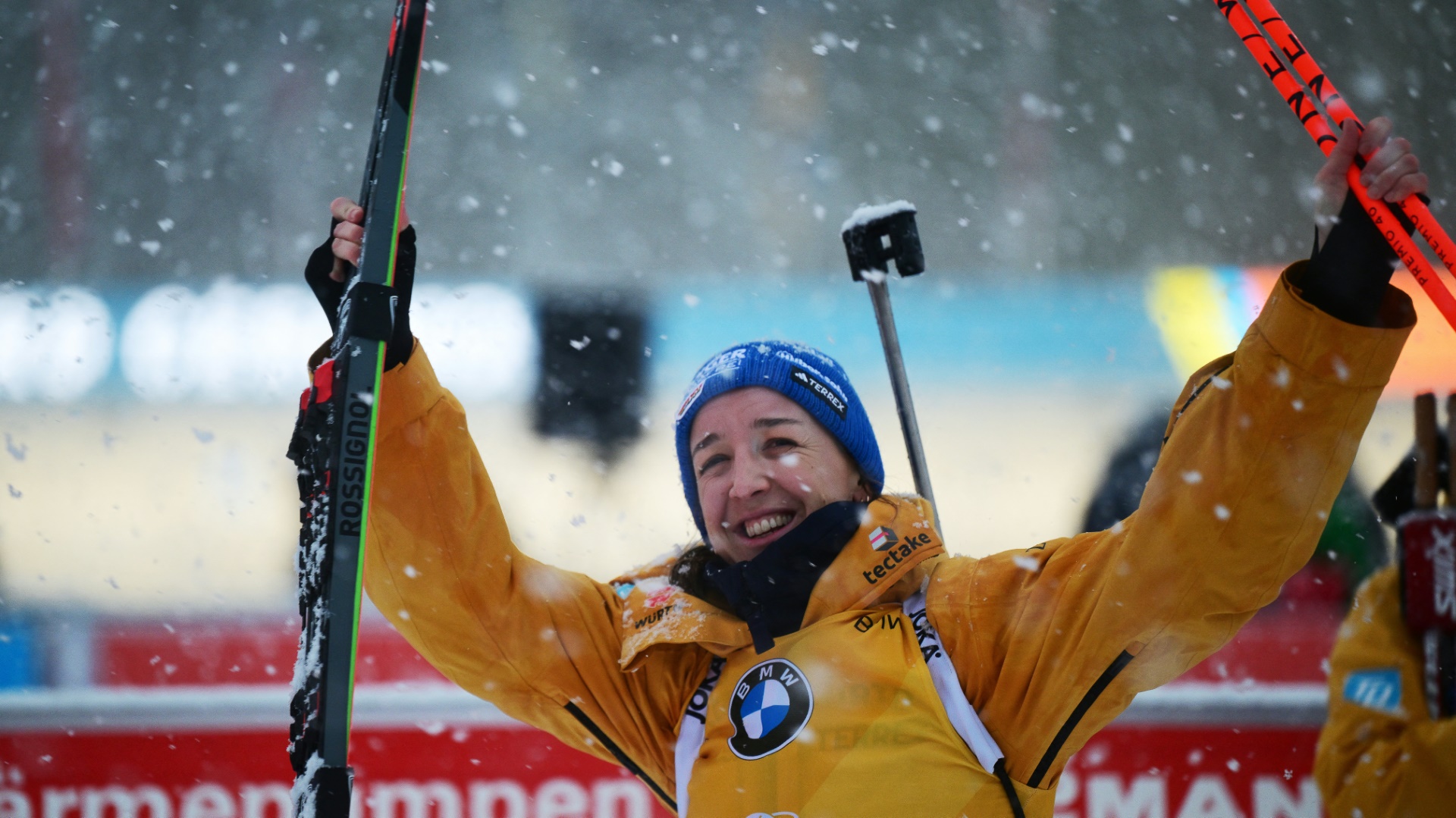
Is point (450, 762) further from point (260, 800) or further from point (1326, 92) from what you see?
point (1326, 92)

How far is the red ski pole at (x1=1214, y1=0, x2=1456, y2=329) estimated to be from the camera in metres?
1.03

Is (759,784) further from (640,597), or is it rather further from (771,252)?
(771,252)

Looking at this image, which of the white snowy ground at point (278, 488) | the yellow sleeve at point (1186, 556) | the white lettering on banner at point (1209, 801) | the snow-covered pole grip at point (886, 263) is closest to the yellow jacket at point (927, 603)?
the yellow sleeve at point (1186, 556)

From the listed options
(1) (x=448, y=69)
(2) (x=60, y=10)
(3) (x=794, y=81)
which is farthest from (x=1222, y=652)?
(2) (x=60, y=10)

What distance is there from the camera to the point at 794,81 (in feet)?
19.8

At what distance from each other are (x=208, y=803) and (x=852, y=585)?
8.22 ft

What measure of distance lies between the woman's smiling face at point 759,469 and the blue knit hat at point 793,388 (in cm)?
2

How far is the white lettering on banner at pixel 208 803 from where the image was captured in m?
2.93

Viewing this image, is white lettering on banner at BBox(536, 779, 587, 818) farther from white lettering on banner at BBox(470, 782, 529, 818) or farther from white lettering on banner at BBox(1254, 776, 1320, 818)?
white lettering on banner at BBox(1254, 776, 1320, 818)

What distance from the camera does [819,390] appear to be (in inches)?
64.1

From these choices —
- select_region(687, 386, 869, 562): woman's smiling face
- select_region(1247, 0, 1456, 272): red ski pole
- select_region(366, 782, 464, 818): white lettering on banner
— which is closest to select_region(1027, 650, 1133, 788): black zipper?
select_region(687, 386, 869, 562): woman's smiling face

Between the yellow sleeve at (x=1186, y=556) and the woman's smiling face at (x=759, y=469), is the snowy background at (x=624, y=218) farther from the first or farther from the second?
the yellow sleeve at (x=1186, y=556)

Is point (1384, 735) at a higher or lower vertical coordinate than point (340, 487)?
lower

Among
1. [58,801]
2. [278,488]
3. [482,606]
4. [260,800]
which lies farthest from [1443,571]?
[278,488]
